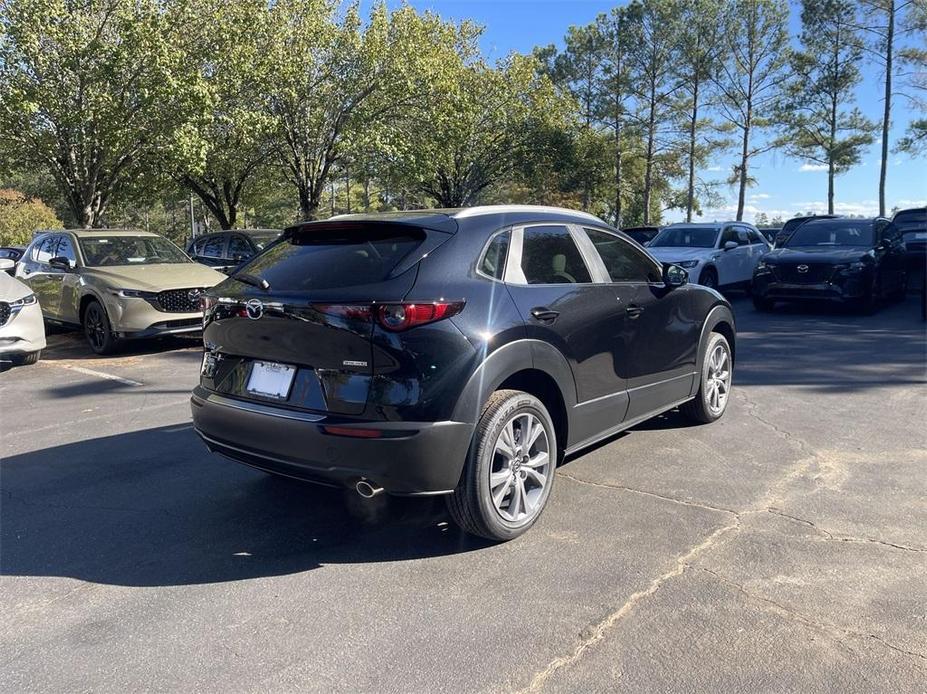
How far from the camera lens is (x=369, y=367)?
11.3 ft

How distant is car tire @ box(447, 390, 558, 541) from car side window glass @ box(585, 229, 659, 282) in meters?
1.26

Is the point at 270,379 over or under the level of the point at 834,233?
under

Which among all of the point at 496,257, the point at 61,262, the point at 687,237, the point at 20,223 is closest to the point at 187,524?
the point at 496,257

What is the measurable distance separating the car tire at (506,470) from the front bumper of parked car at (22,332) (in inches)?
281

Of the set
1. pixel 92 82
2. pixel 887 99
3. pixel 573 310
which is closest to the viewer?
pixel 573 310

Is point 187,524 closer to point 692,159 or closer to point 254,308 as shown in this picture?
point 254,308

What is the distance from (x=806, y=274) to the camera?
41.4ft

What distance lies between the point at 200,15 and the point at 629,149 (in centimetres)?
2666

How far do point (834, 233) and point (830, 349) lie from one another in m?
5.23

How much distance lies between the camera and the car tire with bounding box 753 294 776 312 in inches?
525

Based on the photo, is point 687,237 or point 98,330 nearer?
point 98,330

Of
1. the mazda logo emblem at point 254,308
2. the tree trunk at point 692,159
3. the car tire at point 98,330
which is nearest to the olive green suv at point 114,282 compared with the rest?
the car tire at point 98,330

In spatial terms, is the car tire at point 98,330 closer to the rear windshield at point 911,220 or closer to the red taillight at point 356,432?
the red taillight at point 356,432

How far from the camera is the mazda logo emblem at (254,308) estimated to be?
3801 millimetres
